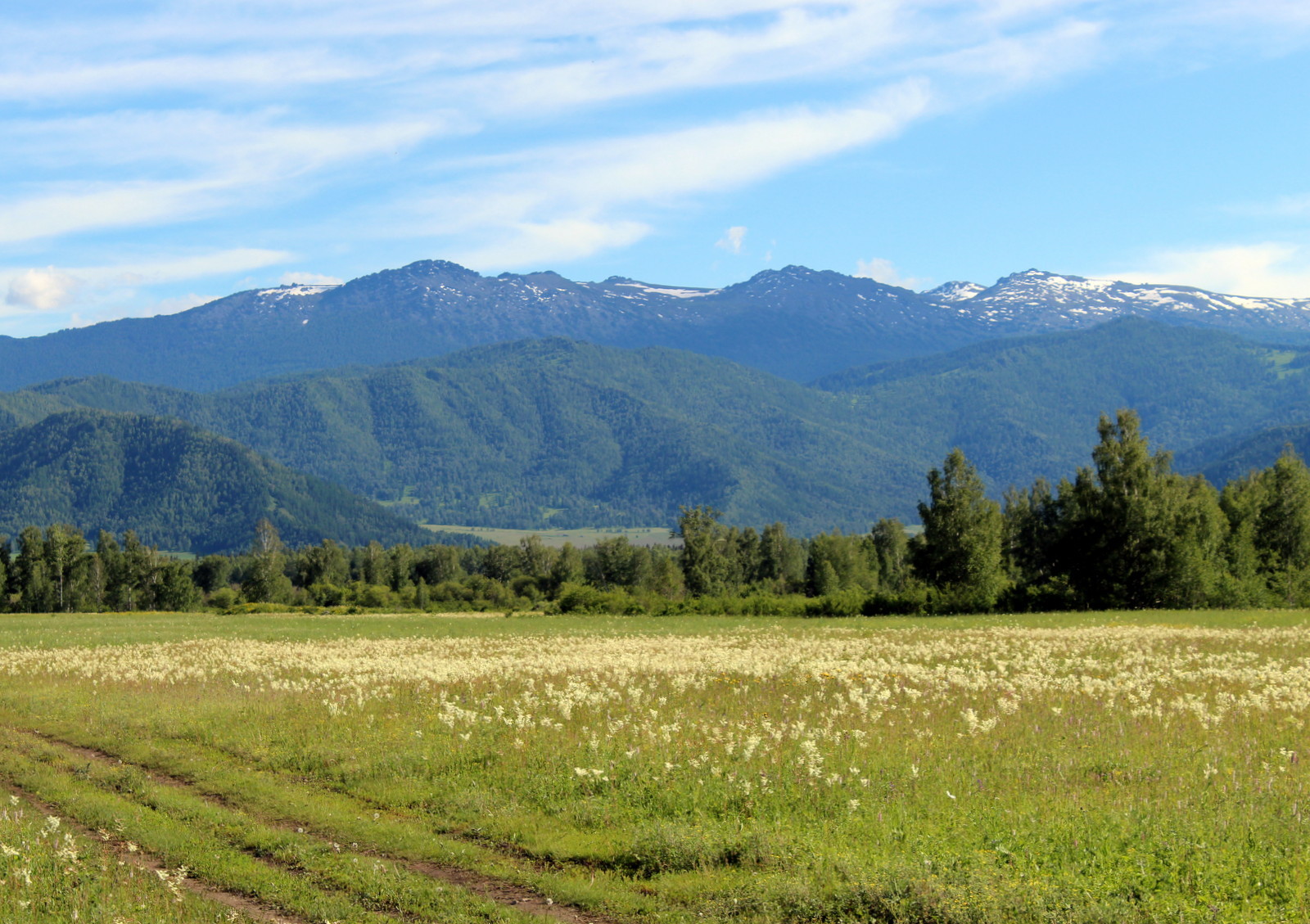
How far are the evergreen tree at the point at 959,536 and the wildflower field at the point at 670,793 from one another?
155 ft

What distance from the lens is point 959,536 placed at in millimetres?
78375

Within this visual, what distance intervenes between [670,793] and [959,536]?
67.2 metres

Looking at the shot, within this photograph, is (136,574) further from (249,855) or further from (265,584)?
(249,855)

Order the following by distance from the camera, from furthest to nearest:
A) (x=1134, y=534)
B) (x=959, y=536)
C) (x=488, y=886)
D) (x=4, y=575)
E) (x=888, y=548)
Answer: (x=888, y=548)
(x=4, y=575)
(x=959, y=536)
(x=1134, y=534)
(x=488, y=886)

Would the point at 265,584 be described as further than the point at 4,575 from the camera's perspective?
Yes

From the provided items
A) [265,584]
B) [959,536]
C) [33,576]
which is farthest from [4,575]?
[959,536]

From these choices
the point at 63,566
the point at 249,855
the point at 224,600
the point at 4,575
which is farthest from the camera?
the point at 224,600

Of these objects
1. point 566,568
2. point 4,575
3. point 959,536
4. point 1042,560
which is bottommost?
point 566,568

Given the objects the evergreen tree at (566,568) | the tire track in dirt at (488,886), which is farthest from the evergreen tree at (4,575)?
the tire track in dirt at (488,886)

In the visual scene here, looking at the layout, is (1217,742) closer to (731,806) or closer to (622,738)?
(731,806)

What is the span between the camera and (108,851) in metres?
13.7

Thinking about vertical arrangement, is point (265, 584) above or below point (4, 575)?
below

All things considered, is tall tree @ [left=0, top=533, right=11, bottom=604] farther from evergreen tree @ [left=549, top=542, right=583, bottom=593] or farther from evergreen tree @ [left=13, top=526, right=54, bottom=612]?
evergreen tree @ [left=549, top=542, right=583, bottom=593]

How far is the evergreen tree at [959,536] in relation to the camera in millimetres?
76375
